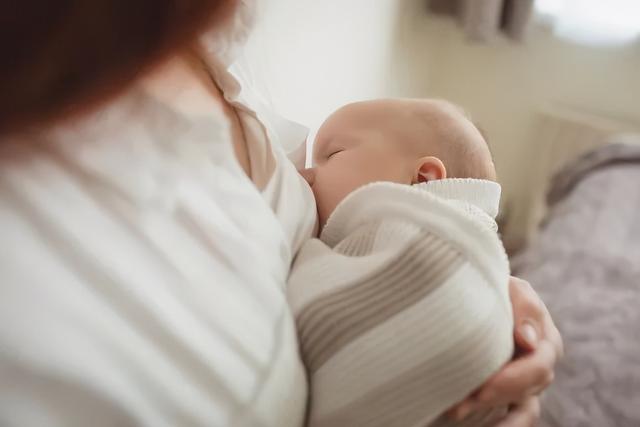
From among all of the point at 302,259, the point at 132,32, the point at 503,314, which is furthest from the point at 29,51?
the point at 503,314

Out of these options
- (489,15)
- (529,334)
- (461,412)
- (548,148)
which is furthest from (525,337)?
(548,148)

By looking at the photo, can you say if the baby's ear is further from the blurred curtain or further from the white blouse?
the blurred curtain

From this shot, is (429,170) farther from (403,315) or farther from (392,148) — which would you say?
(403,315)

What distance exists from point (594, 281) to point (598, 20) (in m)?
0.87

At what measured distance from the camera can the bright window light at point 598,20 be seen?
6.34 ft

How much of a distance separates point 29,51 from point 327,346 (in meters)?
0.34

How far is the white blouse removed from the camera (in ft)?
1.27

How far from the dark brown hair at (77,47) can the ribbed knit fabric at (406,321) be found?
26 cm

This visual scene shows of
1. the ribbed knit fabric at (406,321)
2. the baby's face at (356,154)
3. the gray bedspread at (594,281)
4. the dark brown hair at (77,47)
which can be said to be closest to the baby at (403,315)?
the ribbed knit fabric at (406,321)

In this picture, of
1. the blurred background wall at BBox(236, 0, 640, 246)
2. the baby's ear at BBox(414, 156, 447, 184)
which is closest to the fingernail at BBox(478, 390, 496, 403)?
the baby's ear at BBox(414, 156, 447, 184)

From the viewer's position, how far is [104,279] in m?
0.42

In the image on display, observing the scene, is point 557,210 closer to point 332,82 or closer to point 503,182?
point 503,182

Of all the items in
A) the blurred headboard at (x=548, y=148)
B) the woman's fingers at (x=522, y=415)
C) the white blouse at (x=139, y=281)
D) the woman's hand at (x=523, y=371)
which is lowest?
the blurred headboard at (x=548, y=148)

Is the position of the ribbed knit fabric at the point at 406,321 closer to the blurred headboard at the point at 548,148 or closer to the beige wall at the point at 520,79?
the beige wall at the point at 520,79
